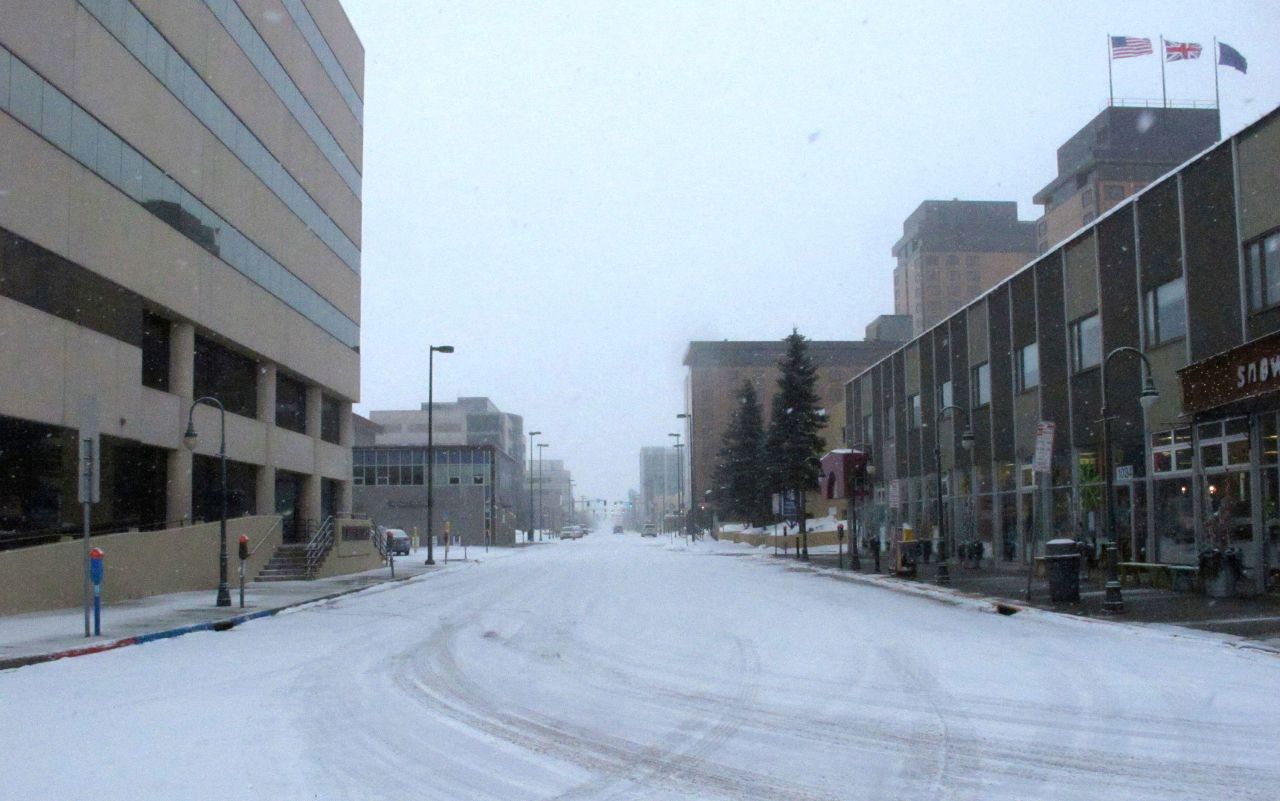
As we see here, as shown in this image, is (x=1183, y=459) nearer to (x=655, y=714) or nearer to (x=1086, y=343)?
(x=1086, y=343)

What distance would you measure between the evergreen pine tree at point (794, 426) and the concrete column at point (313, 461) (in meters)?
26.6

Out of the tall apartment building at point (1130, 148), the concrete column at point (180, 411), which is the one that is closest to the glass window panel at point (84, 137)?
the concrete column at point (180, 411)

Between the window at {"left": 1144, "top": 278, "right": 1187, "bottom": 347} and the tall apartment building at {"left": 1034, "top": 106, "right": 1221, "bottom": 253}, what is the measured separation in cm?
10286

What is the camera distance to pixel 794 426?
206ft

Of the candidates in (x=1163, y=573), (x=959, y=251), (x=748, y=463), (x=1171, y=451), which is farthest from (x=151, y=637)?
(x=959, y=251)

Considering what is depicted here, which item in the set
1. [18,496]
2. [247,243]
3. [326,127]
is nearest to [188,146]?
[247,243]

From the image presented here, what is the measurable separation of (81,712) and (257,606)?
492 inches

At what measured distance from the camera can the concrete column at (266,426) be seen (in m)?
38.2

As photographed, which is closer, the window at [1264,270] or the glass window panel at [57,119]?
the window at [1264,270]

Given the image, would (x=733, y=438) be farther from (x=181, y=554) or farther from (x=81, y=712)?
(x=81, y=712)

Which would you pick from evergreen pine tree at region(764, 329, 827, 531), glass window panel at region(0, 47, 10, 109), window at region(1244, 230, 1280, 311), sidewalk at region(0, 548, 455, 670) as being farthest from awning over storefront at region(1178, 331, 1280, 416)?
evergreen pine tree at region(764, 329, 827, 531)

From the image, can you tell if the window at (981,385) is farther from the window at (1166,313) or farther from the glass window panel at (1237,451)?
the glass window panel at (1237,451)

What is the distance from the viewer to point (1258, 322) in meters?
20.3

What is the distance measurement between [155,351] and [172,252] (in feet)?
10.0
